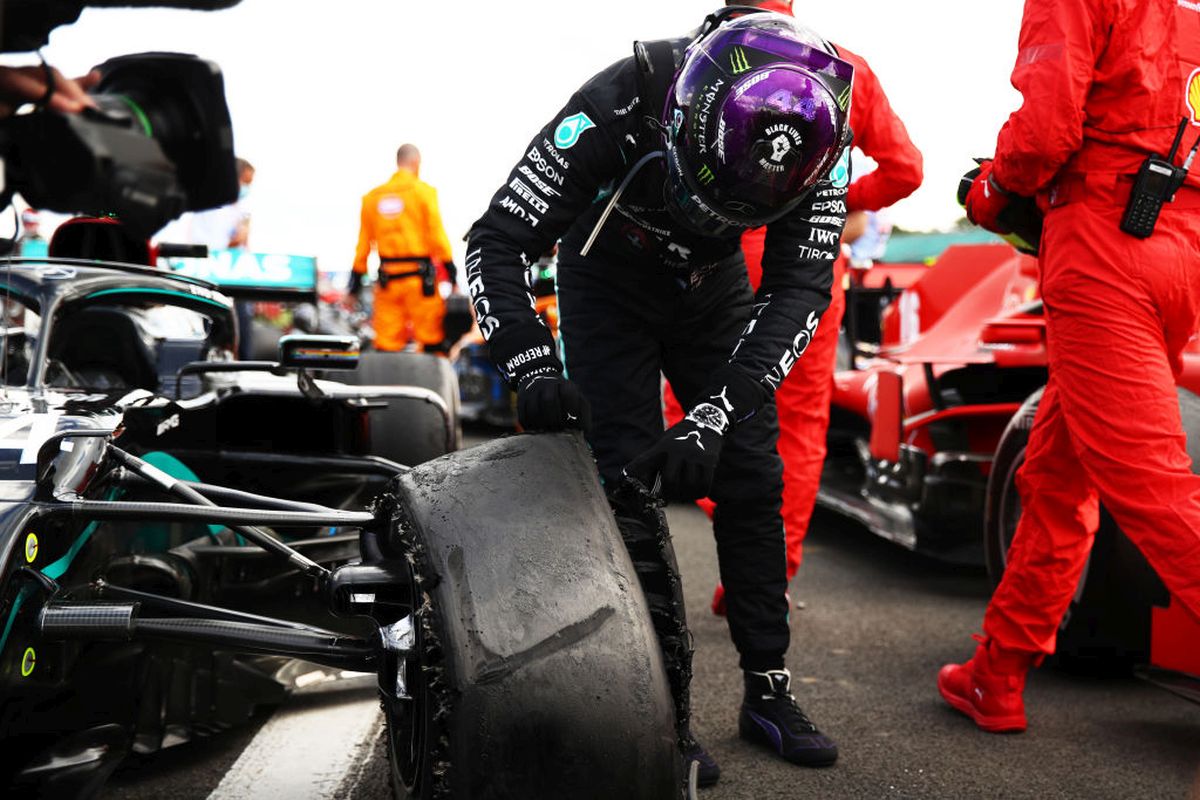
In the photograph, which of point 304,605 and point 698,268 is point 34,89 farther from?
point 304,605

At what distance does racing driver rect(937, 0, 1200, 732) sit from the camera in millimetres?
2619

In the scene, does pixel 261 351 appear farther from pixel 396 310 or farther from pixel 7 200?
pixel 7 200

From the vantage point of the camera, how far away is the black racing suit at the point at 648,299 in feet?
8.02

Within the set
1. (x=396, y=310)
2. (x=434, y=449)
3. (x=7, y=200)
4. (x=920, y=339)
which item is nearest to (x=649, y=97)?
(x=7, y=200)

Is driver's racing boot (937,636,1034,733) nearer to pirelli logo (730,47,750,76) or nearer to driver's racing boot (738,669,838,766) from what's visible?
driver's racing boot (738,669,838,766)

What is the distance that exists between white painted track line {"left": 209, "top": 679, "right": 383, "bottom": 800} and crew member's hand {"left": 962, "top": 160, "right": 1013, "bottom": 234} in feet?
6.58

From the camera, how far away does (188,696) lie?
9.02 feet

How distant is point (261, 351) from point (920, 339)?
465 centimetres

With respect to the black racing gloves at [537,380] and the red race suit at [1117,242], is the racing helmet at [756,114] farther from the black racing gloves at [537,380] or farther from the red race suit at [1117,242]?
the red race suit at [1117,242]

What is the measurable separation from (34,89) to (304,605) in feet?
6.19

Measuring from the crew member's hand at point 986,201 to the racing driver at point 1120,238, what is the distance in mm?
205

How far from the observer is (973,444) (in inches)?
→ 171

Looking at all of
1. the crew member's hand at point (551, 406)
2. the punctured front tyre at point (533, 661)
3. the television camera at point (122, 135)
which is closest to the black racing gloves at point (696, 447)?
the crew member's hand at point (551, 406)

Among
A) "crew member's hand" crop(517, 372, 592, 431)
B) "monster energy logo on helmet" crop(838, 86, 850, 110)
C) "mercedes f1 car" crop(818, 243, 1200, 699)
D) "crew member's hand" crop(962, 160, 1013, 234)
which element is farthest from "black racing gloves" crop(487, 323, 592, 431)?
"mercedes f1 car" crop(818, 243, 1200, 699)
